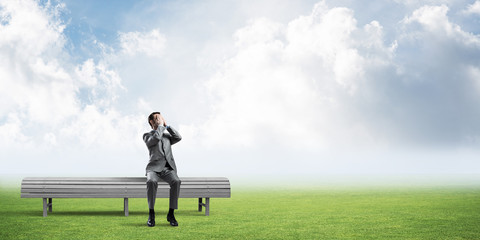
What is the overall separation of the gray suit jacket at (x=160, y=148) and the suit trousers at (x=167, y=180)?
110 millimetres

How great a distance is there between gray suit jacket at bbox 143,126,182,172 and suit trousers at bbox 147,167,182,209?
0.36 ft

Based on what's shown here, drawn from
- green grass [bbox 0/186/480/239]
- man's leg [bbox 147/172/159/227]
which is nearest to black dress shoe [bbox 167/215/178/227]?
green grass [bbox 0/186/480/239]

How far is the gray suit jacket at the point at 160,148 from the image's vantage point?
897cm

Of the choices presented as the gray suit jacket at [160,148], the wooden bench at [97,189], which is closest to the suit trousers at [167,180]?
the gray suit jacket at [160,148]

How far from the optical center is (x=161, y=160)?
29.6 ft

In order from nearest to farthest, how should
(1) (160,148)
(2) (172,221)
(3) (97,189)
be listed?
Answer: 1. (2) (172,221)
2. (1) (160,148)
3. (3) (97,189)

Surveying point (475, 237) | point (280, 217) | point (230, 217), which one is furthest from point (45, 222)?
point (475, 237)

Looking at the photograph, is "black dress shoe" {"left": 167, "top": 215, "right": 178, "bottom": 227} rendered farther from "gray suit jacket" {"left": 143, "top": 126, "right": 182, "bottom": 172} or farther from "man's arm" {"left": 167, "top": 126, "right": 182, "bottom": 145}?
"man's arm" {"left": 167, "top": 126, "right": 182, "bottom": 145}

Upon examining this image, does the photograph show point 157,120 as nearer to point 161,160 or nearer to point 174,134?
point 174,134

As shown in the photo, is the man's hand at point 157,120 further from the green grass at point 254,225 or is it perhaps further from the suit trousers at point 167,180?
the green grass at point 254,225

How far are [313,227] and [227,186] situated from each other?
253cm

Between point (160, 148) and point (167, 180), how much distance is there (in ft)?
1.93

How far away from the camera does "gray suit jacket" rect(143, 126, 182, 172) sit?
8.97 meters

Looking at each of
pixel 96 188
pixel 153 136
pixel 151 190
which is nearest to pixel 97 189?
pixel 96 188
